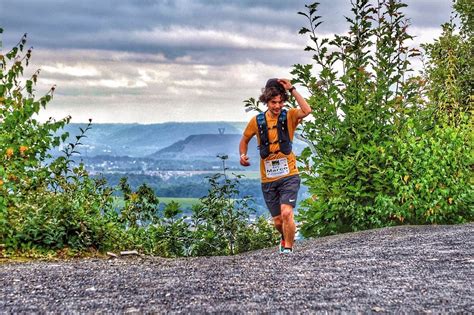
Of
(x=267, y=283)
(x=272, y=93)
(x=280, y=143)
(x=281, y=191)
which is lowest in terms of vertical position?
(x=267, y=283)

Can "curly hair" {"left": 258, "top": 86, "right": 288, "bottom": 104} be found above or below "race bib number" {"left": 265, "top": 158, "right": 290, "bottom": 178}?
above

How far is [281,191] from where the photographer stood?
8.24 meters

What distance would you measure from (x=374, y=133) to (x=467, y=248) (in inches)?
A: 122

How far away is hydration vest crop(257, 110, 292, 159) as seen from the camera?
8055mm

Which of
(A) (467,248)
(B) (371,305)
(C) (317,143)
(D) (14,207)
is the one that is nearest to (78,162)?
(D) (14,207)

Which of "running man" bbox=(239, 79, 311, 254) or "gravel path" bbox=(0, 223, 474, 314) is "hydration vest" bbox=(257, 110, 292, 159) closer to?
"running man" bbox=(239, 79, 311, 254)

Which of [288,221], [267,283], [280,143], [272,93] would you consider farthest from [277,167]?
[267,283]

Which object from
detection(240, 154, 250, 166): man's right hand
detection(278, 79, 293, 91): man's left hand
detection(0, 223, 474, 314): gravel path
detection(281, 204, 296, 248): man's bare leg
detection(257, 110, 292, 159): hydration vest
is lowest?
detection(0, 223, 474, 314): gravel path

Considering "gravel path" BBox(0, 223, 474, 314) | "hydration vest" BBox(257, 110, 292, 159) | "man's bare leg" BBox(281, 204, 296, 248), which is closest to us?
"gravel path" BBox(0, 223, 474, 314)

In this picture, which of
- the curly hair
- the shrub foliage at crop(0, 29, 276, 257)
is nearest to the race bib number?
the curly hair

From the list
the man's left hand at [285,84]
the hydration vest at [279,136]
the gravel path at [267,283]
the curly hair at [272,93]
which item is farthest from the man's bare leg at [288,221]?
the man's left hand at [285,84]

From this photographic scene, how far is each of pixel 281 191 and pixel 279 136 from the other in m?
0.62

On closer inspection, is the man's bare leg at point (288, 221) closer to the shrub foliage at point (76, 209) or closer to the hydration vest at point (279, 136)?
the hydration vest at point (279, 136)

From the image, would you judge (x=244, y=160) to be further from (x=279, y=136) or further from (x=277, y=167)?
(x=279, y=136)
